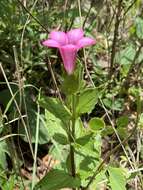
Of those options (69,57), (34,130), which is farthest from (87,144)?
(34,130)

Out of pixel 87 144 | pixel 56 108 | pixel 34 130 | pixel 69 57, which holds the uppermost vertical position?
pixel 69 57

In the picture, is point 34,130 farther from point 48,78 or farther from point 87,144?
point 87,144

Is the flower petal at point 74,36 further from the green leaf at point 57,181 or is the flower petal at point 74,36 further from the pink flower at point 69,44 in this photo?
the green leaf at point 57,181

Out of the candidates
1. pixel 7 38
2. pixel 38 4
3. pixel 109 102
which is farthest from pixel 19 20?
pixel 109 102

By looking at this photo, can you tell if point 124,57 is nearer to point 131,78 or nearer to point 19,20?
point 131,78

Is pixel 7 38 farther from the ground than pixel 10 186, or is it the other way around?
pixel 7 38

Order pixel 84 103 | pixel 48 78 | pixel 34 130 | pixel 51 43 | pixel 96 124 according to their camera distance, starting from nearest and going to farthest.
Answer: pixel 51 43
pixel 84 103
pixel 96 124
pixel 34 130
pixel 48 78

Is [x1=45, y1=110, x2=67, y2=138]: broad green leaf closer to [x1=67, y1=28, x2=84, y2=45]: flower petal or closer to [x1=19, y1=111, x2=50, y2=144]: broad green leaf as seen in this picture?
[x1=67, y1=28, x2=84, y2=45]: flower petal
